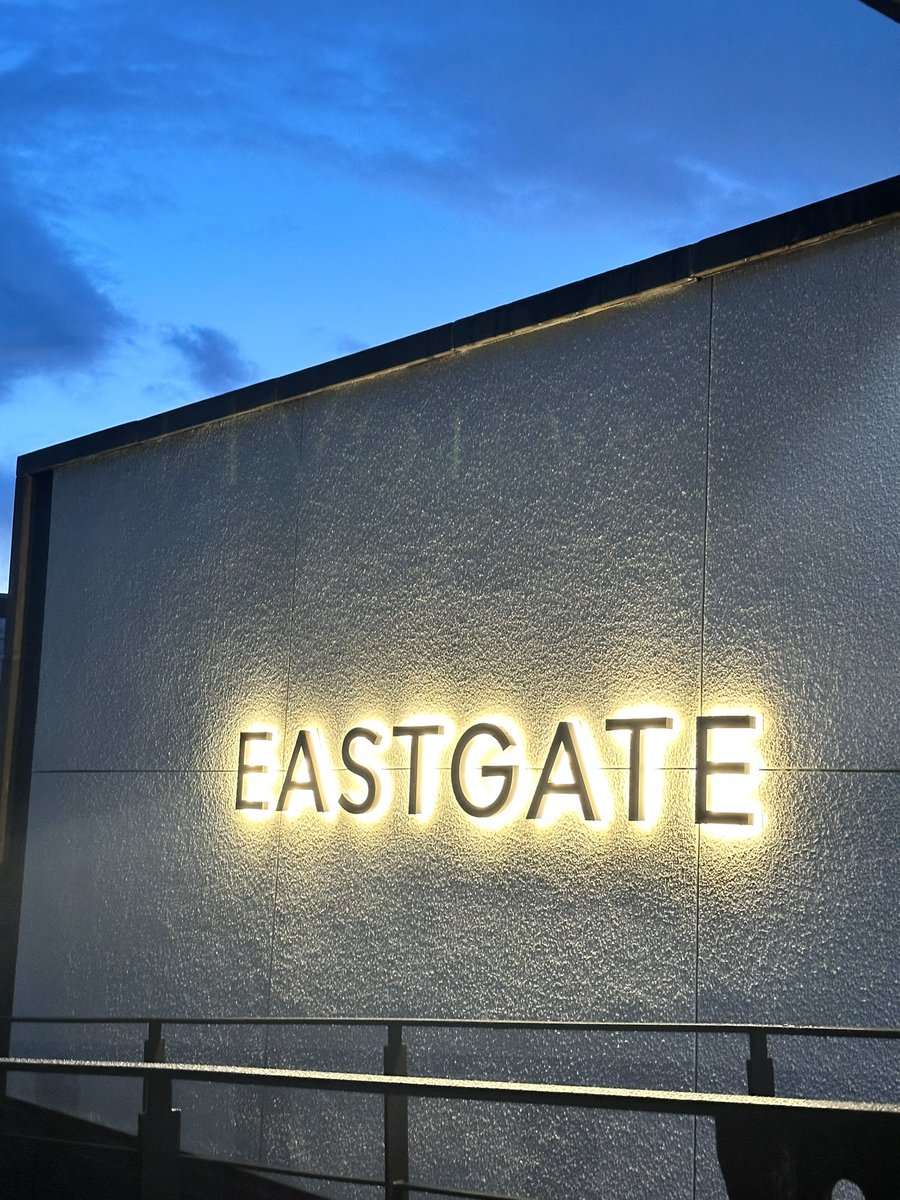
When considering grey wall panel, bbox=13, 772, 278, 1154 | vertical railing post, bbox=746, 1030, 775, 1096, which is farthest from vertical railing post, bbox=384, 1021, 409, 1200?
grey wall panel, bbox=13, 772, 278, 1154

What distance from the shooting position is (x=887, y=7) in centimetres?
323

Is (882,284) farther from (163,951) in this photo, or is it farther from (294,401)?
(163,951)

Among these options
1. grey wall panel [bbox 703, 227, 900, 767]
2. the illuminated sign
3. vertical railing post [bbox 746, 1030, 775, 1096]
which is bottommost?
vertical railing post [bbox 746, 1030, 775, 1096]

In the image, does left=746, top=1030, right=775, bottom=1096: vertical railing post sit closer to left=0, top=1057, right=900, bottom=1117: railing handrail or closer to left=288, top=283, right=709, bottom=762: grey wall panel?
left=288, top=283, right=709, bottom=762: grey wall panel

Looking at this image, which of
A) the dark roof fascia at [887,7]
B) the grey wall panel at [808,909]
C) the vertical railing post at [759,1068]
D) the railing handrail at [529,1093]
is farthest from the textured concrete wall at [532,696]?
the dark roof fascia at [887,7]

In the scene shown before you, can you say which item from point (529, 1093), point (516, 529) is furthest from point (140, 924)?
point (529, 1093)

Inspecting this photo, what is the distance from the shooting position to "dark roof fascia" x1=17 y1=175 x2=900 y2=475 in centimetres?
653

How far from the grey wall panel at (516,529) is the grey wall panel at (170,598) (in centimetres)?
33

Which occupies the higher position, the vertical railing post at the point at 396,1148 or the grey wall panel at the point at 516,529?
the grey wall panel at the point at 516,529

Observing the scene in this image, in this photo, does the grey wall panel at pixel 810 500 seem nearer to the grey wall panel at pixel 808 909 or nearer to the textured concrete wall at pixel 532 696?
the textured concrete wall at pixel 532 696

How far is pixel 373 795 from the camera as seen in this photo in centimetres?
817

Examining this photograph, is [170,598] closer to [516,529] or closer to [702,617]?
[516,529]

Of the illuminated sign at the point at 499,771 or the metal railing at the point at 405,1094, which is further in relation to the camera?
the illuminated sign at the point at 499,771

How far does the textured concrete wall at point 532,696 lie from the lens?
6.39 metres
